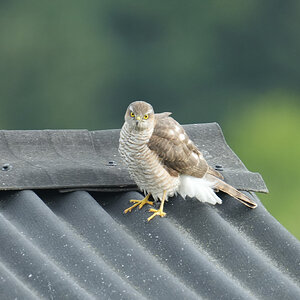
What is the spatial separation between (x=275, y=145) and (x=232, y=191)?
13372mm

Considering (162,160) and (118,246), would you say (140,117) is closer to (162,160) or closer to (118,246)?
(162,160)

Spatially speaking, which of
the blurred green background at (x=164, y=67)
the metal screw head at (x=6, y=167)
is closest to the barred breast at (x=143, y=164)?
the metal screw head at (x=6, y=167)

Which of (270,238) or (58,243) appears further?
(270,238)

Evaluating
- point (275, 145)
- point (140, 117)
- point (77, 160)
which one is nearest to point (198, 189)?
point (140, 117)

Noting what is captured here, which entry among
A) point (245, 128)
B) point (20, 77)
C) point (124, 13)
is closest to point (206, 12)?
point (124, 13)

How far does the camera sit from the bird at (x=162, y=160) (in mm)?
3975

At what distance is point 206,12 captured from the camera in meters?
20.3

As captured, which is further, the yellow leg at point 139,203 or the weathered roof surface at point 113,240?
the yellow leg at point 139,203

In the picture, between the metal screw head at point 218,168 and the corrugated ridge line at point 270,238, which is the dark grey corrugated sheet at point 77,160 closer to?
the metal screw head at point 218,168

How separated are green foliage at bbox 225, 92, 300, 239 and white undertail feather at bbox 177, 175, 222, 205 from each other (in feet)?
31.5

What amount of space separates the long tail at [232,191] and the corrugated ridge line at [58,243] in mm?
774

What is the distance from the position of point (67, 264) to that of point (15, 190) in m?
0.53

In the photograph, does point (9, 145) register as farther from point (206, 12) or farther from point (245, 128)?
point (206, 12)

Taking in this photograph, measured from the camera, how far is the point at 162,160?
4102 millimetres
